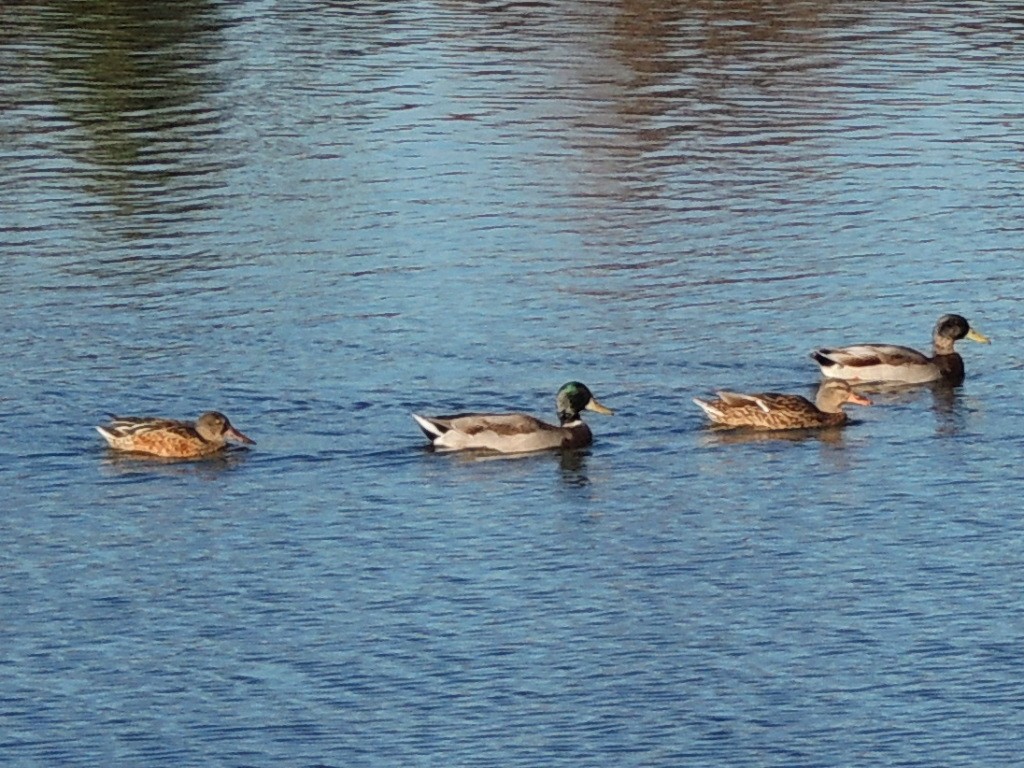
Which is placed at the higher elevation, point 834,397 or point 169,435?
point 169,435

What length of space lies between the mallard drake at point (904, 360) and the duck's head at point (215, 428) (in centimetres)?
563

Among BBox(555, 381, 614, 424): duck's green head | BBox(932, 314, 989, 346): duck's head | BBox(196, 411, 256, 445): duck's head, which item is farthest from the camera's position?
BBox(932, 314, 989, 346): duck's head

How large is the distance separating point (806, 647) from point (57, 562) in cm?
561

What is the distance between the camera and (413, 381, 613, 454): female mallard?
2286 centimetres

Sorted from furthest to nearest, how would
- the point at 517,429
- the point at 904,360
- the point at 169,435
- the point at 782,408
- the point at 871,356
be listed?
the point at 904,360 < the point at 871,356 < the point at 782,408 < the point at 517,429 < the point at 169,435

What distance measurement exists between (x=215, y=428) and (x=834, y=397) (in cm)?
553

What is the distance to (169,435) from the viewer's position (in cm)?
2264

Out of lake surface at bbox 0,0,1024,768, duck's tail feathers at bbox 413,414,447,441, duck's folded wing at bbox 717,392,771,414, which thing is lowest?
lake surface at bbox 0,0,1024,768

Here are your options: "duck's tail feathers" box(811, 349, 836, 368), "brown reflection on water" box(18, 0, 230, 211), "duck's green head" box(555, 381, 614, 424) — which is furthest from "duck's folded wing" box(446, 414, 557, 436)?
"brown reflection on water" box(18, 0, 230, 211)

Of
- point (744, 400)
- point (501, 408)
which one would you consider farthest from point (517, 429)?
point (744, 400)

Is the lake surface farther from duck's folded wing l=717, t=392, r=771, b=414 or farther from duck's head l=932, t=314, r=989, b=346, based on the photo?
duck's head l=932, t=314, r=989, b=346

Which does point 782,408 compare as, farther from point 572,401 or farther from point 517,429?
point 517,429

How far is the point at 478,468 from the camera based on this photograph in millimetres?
22906

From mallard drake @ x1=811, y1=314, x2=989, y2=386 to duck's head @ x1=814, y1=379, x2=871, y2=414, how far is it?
0.43 meters
